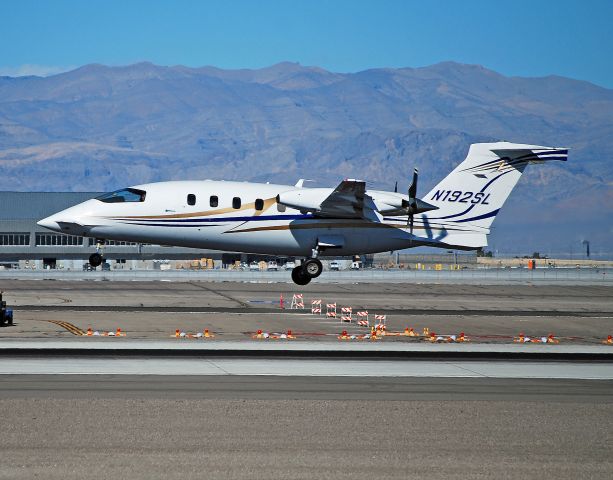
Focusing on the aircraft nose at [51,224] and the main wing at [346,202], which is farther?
the aircraft nose at [51,224]

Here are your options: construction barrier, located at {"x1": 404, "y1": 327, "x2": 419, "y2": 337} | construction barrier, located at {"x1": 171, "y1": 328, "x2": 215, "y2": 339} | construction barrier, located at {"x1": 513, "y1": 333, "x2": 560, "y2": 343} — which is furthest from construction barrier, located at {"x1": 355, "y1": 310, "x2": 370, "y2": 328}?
construction barrier, located at {"x1": 171, "y1": 328, "x2": 215, "y2": 339}

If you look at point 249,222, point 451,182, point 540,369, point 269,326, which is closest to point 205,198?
point 249,222

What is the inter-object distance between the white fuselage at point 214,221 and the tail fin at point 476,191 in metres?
2.25

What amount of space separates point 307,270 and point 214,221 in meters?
4.97

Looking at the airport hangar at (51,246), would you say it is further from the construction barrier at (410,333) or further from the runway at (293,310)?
the construction barrier at (410,333)

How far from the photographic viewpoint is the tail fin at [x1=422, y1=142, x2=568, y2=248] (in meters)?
48.7

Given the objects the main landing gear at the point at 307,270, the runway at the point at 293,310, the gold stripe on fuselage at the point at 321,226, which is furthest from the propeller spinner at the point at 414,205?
the runway at the point at 293,310

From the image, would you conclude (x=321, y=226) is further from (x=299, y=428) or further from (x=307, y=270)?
(x=299, y=428)

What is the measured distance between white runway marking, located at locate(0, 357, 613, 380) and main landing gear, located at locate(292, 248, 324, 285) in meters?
15.9

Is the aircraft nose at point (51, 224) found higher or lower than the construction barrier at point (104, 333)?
higher

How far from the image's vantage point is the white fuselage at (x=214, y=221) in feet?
150

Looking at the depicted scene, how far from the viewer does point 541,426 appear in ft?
70.5

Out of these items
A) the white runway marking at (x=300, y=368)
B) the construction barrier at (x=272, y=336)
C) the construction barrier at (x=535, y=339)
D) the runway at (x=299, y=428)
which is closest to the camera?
the runway at (x=299, y=428)

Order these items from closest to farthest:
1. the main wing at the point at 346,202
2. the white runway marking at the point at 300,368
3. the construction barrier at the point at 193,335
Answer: the white runway marking at the point at 300,368 < the construction barrier at the point at 193,335 < the main wing at the point at 346,202
